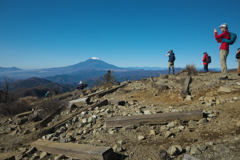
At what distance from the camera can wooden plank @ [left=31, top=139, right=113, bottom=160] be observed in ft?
7.50

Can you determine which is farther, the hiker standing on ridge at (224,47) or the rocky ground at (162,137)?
the hiker standing on ridge at (224,47)

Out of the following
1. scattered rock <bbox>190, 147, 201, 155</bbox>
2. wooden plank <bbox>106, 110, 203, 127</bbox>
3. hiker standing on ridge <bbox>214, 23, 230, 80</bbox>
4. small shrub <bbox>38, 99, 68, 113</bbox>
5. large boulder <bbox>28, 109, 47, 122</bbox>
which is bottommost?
large boulder <bbox>28, 109, 47, 122</bbox>

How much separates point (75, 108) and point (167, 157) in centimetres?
473

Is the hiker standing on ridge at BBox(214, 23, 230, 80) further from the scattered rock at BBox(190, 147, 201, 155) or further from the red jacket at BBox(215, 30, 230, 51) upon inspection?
the scattered rock at BBox(190, 147, 201, 155)

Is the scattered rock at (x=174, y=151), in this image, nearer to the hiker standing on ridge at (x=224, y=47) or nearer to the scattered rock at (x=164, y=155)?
the scattered rock at (x=164, y=155)

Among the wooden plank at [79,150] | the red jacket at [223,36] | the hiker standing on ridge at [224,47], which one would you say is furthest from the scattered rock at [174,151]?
the red jacket at [223,36]

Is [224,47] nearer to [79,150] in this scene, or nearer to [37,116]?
[79,150]

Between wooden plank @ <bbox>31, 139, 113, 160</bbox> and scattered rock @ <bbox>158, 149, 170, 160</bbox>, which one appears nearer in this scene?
scattered rock @ <bbox>158, 149, 170, 160</bbox>

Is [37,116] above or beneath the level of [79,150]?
beneath

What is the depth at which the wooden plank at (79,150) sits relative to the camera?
7.50 feet

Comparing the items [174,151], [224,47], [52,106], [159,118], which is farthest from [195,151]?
[224,47]

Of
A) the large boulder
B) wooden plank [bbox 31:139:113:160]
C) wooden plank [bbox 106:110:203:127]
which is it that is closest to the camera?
wooden plank [bbox 31:139:113:160]

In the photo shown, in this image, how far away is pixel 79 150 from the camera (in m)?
2.49

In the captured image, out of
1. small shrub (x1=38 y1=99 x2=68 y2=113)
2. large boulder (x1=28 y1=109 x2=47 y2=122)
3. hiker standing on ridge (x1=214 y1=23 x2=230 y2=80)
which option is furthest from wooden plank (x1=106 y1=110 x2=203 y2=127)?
hiker standing on ridge (x1=214 y1=23 x2=230 y2=80)
